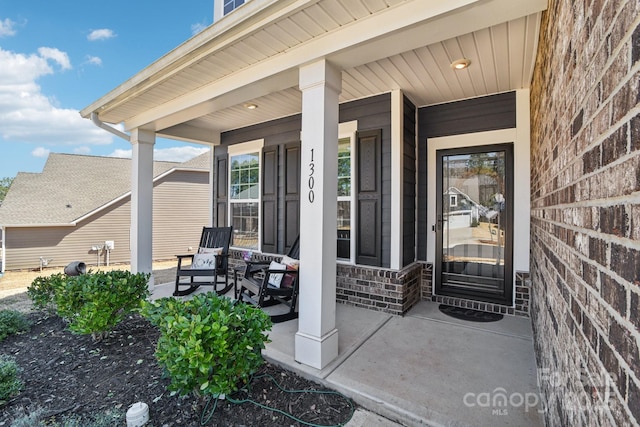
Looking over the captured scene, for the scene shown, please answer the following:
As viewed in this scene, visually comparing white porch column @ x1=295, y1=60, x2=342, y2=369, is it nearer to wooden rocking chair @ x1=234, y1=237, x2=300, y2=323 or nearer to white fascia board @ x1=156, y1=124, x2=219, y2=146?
wooden rocking chair @ x1=234, y1=237, x2=300, y2=323

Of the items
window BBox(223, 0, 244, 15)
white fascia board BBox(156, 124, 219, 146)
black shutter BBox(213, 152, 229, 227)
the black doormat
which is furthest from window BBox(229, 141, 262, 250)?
the black doormat

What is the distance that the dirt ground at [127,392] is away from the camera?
1934 millimetres

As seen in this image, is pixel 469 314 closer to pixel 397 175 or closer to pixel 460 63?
pixel 397 175

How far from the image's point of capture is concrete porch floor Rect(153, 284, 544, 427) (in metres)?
1.95

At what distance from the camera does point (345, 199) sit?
13.9ft

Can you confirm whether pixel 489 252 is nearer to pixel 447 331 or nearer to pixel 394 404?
pixel 447 331

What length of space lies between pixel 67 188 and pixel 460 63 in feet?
40.1

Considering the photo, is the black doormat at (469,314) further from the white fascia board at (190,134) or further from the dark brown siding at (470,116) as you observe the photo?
the white fascia board at (190,134)

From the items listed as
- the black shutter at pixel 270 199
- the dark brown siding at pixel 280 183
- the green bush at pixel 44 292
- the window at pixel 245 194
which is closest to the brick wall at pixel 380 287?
the dark brown siding at pixel 280 183

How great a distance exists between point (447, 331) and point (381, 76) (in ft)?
9.23

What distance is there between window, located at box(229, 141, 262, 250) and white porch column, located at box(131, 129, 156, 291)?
4.99ft

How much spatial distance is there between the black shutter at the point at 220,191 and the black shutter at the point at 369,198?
3007 millimetres

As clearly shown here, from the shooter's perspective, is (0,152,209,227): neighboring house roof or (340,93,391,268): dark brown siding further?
(0,152,209,227): neighboring house roof

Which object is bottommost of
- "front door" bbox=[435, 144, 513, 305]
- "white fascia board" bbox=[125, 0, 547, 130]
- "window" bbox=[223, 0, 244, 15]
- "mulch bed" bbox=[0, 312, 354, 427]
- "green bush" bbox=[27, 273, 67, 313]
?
"mulch bed" bbox=[0, 312, 354, 427]
